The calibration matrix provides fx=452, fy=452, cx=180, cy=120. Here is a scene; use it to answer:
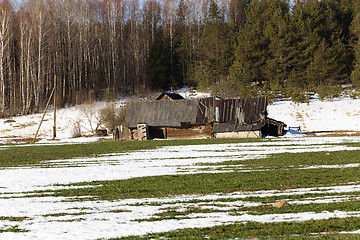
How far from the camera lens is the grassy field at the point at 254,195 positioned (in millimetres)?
7898

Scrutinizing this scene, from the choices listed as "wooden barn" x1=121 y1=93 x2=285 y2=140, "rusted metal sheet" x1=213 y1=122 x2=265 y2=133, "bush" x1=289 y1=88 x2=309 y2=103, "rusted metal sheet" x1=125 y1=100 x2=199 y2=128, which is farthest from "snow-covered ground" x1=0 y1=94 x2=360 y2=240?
"bush" x1=289 y1=88 x2=309 y2=103

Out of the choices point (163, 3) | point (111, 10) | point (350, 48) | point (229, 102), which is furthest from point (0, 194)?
point (163, 3)

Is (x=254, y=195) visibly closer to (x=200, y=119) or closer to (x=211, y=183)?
(x=211, y=183)

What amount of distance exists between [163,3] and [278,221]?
88337 mm

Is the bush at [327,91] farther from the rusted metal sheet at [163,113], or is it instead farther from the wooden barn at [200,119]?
the rusted metal sheet at [163,113]

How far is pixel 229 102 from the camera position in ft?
154

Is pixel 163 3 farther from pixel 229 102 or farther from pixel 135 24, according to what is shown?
pixel 229 102

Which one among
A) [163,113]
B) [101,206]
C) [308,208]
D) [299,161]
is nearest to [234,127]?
[163,113]

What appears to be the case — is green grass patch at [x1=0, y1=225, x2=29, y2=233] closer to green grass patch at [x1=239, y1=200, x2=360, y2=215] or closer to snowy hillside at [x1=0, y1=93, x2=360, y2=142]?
green grass patch at [x1=239, y1=200, x2=360, y2=215]

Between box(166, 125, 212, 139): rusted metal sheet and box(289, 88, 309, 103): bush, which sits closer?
box(166, 125, 212, 139): rusted metal sheet

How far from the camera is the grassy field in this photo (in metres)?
7.90

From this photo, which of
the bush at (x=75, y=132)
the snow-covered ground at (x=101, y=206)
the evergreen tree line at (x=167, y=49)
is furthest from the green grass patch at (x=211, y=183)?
the evergreen tree line at (x=167, y=49)

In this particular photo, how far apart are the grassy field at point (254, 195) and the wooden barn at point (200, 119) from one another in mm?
23604

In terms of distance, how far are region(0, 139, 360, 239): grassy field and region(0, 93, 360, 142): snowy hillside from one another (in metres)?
32.8
